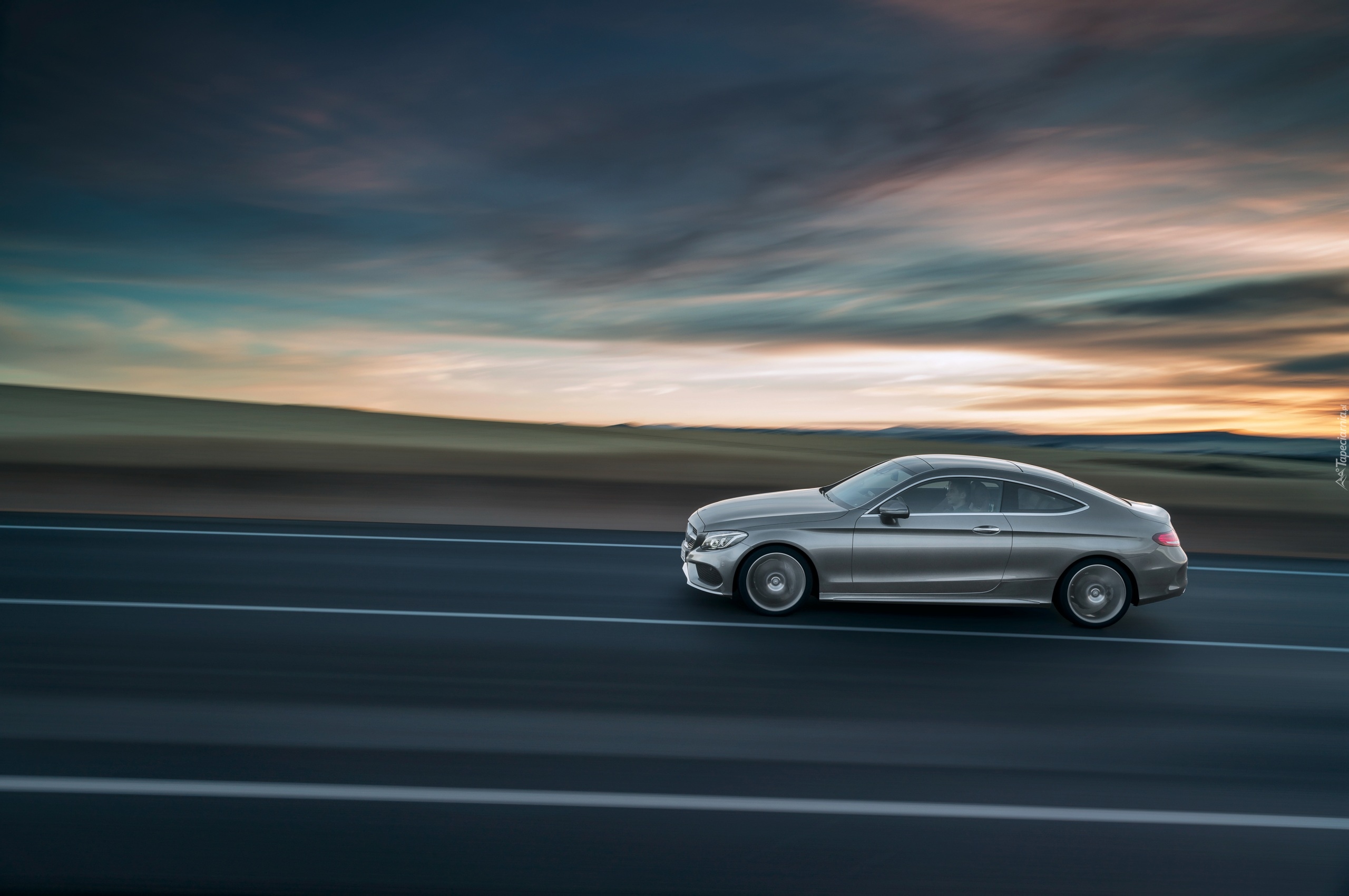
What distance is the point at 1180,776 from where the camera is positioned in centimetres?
500

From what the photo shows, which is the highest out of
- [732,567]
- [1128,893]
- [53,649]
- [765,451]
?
[765,451]

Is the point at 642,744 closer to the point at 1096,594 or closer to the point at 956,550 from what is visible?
the point at 956,550

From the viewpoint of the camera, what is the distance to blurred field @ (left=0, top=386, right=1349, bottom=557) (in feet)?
47.4

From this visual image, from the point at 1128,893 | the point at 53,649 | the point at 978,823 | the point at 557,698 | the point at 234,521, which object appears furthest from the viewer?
the point at 234,521

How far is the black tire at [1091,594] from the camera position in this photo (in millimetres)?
8094

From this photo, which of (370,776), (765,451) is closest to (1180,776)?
(370,776)

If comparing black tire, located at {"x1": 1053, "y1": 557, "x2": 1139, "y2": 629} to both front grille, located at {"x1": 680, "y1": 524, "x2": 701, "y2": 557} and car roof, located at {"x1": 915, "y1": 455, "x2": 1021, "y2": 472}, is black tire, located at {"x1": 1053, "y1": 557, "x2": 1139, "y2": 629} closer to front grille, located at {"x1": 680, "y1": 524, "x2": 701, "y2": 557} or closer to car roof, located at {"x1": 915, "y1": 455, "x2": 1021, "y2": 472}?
car roof, located at {"x1": 915, "y1": 455, "x2": 1021, "y2": 472}

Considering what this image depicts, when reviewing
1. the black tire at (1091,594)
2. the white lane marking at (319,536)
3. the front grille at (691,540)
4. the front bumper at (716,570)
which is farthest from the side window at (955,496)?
the white lane marking at (319,536)

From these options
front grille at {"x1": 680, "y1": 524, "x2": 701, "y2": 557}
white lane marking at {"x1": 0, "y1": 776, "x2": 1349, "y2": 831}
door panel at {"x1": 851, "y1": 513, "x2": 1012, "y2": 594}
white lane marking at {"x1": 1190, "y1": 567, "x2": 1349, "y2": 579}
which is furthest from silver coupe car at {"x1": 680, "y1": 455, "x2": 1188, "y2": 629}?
white lane marking at {"x1": 1190, "y1": 567, "x2": 1349, "y2": 579}

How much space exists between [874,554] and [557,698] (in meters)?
3.35

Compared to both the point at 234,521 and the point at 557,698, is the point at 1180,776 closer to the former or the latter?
the point at 557,698

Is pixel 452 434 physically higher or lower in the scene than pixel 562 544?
higher

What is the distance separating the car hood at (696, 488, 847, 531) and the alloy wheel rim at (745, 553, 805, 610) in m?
0.34

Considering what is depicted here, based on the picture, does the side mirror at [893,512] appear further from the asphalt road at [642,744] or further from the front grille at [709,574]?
the front grille at [709,574]
